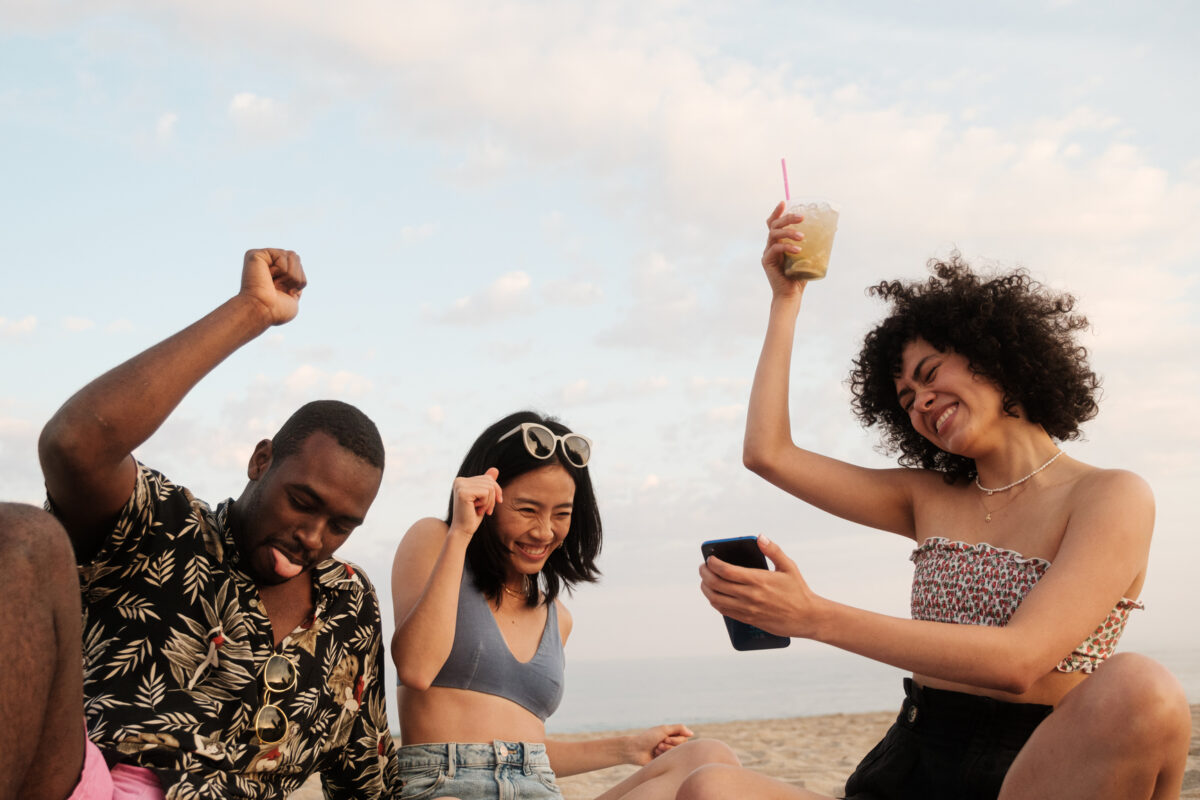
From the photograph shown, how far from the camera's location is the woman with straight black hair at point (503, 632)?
3182 millimetres

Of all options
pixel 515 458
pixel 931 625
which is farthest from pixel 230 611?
pixel 931 625

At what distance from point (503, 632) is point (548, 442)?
70 cm

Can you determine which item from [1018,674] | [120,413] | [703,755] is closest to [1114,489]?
[1018,674]

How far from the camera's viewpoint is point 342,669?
2891 mm

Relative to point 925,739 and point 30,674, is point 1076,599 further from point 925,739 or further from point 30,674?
point 30,674

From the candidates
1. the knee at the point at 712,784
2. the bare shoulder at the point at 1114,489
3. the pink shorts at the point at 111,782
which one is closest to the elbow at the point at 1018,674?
the bare shoulder at the point at 1114,489

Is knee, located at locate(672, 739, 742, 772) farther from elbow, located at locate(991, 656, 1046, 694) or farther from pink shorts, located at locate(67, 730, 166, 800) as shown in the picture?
pink shorts, located at locate(67, 730, 166, 800)

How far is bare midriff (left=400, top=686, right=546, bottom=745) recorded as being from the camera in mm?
3301

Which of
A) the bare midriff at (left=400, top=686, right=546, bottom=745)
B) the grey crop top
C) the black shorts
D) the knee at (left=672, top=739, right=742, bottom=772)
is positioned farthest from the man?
the black shorts

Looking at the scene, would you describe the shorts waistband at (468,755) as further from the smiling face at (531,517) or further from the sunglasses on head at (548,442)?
the sunglasses on head at (548,442)

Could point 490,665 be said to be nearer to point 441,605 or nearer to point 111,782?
point 441,605

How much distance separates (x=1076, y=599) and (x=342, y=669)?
204cm

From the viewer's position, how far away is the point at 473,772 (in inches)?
126

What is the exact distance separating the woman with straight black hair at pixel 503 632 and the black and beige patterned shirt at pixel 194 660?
391 mm
